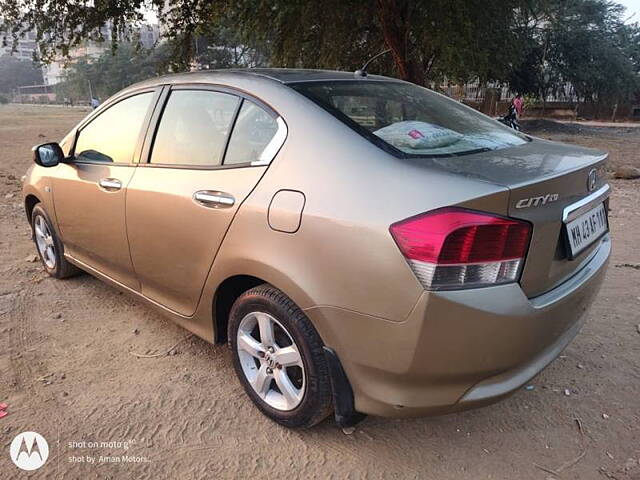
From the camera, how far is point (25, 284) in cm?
412

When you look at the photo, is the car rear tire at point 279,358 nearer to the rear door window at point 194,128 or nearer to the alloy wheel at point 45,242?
the rear door window at point 194,128

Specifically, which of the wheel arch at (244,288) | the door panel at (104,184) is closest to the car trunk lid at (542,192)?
the wheel arch at (244,288)

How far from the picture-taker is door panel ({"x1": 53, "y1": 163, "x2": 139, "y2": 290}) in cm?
303

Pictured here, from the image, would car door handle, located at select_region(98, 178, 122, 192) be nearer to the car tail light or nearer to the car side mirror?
the car side mirror

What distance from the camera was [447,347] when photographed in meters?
1.80

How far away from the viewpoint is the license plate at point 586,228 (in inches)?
81.6

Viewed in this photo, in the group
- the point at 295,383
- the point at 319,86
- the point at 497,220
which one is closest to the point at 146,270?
the point at 295,383

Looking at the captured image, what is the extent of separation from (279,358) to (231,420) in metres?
0.46

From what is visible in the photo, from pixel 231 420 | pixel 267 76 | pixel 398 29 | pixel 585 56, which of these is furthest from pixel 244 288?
pixel 585 56

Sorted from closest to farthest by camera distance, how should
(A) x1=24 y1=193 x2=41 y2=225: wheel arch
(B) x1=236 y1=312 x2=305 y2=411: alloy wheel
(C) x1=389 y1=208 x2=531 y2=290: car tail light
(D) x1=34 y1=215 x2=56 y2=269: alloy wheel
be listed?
(C) x1=389 y1=208 x2=531 y2=290: car tail light, (B) x1=236 y1=312 x2=305 y2=411: alloy wheel, (D) x1=34 y1=215 x2=56 y2=269: alloy wheel, (A) x1=24 y1=193 x2=41 y2=225: wheel arch

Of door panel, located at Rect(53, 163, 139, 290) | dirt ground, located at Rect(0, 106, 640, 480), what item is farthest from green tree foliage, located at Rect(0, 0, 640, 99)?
dirt ground, located at Rect(0, 106, 640, 480)

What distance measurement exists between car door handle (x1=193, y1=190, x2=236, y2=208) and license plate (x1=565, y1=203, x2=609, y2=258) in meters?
1.42

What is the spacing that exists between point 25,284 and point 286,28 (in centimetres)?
832

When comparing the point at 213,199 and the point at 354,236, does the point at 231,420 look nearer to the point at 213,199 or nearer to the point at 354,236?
the point at 213,199
